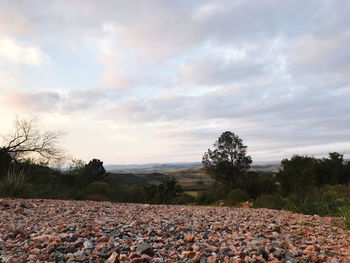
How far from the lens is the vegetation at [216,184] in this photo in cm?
1057

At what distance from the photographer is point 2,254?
336 cm

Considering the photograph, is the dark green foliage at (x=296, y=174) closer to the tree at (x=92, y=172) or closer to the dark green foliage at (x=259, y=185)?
the dark green foliage at (x=259, y=185)

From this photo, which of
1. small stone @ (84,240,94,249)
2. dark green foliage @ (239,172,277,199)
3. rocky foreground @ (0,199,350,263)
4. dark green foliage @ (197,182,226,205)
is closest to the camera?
rocky foreground @ (0,199,350,263)

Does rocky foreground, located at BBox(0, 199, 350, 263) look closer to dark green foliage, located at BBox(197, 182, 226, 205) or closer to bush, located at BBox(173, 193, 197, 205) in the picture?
bush, located at BBox(173, 193, 197, 205)

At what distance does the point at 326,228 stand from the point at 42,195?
1093 centimetres

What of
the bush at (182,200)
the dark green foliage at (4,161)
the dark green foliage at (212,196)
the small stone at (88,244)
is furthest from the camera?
the dark green foliage at (212,196)

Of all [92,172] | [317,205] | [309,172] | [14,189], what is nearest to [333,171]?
[309,172]

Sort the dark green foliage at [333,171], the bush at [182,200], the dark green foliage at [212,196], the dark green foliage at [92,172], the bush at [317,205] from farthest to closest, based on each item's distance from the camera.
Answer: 1. the dark green foliage at [333,171]
2. the dark green foliage at [92,172]
3. the dark green foliage at [212,196]
4. the bush at [182,200]
5. the bush at [317,205]

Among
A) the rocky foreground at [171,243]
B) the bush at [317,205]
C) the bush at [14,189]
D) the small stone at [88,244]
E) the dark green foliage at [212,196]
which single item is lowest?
the dark green foliage at [212,196]

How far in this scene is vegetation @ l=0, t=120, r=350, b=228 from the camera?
10.6 m

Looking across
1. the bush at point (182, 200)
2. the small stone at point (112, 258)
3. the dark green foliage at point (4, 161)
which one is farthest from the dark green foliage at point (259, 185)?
the small stone at point (112, 258)

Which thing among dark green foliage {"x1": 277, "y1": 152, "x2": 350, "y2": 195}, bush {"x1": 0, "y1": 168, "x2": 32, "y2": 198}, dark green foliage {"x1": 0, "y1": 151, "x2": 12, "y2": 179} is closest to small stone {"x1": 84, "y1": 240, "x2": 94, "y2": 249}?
A: bush {"x1": 0, "y1": 168, "x2": 32, "y2": 198}

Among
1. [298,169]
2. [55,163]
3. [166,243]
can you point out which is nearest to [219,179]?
[298,169]

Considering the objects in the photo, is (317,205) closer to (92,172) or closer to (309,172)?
(309,172)
